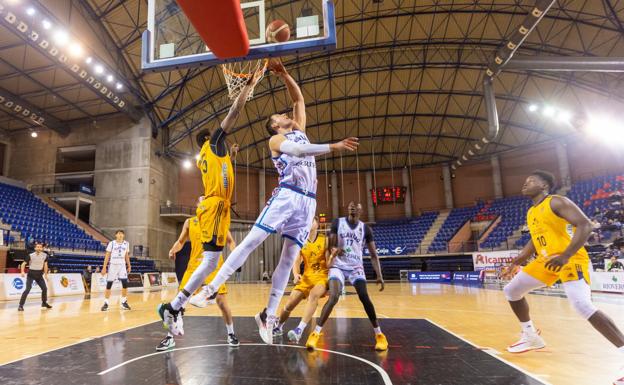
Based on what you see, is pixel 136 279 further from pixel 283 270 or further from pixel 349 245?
pixel 283 270

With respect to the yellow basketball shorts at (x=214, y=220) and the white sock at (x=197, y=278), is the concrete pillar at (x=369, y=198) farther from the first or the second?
the white sock at (x=197, y=278)

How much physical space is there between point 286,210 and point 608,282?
A: 12.6 meters

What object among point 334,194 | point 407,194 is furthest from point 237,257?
point 407,194

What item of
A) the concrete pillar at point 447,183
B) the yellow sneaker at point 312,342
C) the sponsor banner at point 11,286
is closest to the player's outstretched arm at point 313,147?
the yellow sneaker at point 312,342

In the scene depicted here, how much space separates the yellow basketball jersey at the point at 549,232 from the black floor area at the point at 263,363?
123 centimetres

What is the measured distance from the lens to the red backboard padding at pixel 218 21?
2.96 meters

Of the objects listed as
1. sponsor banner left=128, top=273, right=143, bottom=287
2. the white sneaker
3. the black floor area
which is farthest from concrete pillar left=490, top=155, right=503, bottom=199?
the white sneaker

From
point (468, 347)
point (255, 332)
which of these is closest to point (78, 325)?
point (255, 332)

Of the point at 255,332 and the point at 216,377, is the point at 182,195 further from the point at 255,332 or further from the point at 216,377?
the point at 216,377

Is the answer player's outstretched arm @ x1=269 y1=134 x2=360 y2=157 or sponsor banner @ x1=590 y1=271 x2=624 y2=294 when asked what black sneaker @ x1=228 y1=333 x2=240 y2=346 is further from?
sponsor banner @ x1=590 y1=271 x2=624 y2=294

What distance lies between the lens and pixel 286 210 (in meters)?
3.27

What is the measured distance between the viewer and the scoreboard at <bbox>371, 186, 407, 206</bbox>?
1075 inches

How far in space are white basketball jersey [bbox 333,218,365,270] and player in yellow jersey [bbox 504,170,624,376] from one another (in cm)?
170

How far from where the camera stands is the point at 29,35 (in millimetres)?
12727
